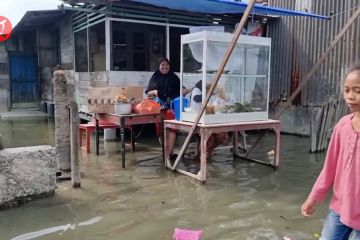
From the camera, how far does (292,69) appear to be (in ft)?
33.2

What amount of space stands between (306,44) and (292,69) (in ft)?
2.52

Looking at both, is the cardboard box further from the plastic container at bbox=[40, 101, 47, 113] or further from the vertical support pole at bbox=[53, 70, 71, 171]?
the plastic container at bbox=[40, 101, 47, 113]

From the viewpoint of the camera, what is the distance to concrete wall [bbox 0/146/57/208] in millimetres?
4199

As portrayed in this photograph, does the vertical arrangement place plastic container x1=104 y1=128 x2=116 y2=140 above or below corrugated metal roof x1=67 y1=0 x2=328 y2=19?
below

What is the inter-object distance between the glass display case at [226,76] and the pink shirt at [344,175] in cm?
320


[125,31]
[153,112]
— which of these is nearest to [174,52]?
[125,31]

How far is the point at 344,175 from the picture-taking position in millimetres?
2188

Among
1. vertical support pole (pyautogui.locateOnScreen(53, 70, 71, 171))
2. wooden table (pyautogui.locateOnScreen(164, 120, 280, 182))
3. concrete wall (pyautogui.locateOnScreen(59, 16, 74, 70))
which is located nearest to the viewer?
vertical support pole (pyautogui.locateOnScreen(53, 70, 71, 171))

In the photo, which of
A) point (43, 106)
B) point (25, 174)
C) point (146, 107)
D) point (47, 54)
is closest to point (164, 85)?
Result: point (146, 107)

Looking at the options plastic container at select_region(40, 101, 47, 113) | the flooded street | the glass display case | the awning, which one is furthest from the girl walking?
plastic container at select_region(40, 101, 47, 113)

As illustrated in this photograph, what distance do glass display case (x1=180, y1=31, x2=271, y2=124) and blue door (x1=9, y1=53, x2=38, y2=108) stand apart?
40.0 ft

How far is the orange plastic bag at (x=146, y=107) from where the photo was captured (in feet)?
20.9

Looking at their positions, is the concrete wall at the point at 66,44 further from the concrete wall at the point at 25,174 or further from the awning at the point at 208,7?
the concrete wall at the point at 25,174

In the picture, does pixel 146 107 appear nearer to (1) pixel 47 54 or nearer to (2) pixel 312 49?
(2) pixel 312 49
